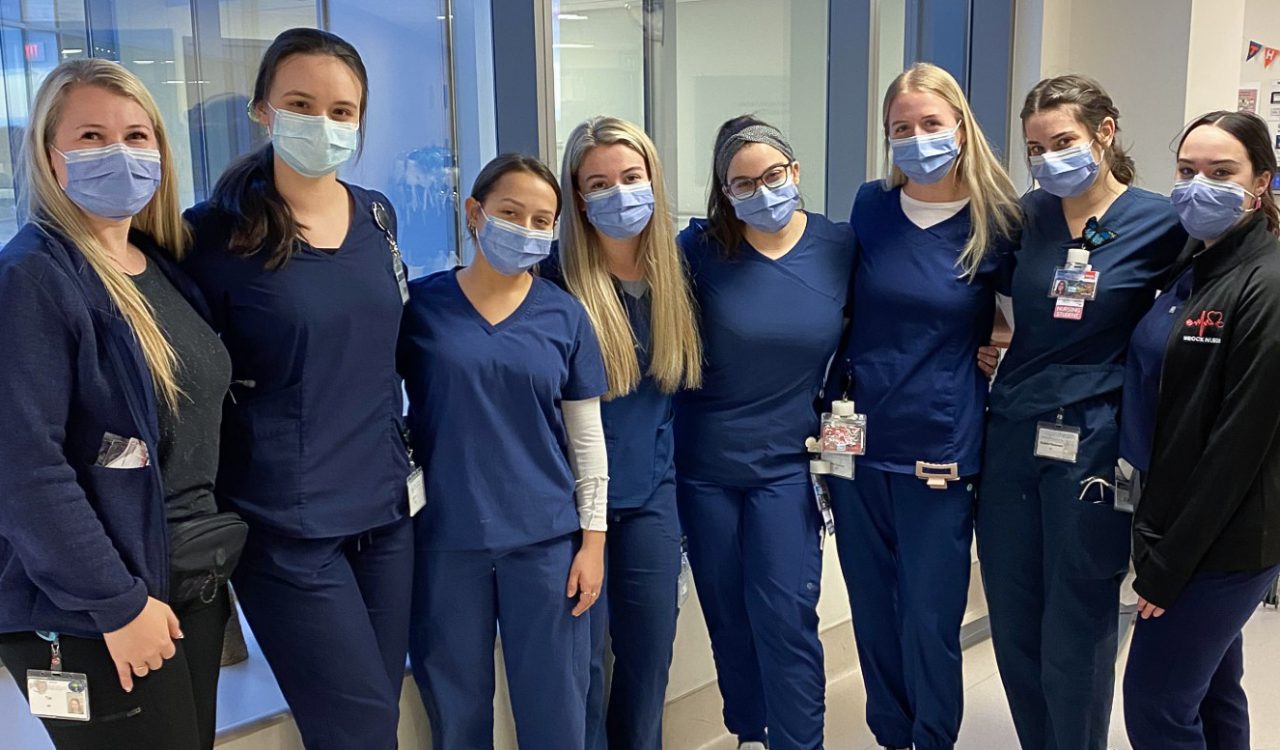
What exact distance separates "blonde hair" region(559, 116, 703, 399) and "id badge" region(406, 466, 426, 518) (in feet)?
1.38

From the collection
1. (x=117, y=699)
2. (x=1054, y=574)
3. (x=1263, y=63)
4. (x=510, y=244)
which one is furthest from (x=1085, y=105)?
(x=1263, y=63)

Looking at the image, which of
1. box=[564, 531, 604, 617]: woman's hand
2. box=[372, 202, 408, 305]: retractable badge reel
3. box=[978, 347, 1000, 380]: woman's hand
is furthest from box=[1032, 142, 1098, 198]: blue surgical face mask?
box=[372, 202, 408, 305]: retractable badge reel

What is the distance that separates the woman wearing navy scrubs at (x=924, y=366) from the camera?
2.20 metres

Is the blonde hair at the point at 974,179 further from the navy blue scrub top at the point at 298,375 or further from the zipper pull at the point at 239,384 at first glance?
the zipper pull at the point at 239,384

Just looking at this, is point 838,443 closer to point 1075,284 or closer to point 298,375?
point 1075,284

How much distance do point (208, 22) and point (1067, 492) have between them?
213cm

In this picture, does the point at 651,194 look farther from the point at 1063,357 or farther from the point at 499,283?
the point at 1063,357

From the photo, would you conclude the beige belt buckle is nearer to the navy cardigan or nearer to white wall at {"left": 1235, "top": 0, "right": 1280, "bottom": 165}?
the navy cardigan

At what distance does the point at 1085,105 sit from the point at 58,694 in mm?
2021

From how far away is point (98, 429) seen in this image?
54.4 inches

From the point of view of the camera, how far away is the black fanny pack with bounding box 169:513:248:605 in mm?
1468

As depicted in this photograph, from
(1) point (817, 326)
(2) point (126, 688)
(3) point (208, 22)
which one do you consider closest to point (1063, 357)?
(1) point (817, 326)

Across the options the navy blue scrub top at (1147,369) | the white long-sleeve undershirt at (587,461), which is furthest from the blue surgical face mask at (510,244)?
the navy blue scrub top at (1147,369)

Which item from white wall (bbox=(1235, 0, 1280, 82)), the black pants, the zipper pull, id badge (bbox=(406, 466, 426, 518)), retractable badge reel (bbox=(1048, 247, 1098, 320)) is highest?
white wall (bbox=(1235, 0, 1280, 82))
